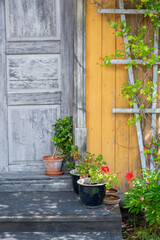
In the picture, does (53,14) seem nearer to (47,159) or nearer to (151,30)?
(151,30)

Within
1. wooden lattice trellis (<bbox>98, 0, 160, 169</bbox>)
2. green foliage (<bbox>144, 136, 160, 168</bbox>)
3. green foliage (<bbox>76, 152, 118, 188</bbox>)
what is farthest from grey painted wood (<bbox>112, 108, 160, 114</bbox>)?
green foliage (<bbox>76, 152, 118, 188</bbox>)

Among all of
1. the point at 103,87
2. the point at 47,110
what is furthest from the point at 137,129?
the point at 47,110

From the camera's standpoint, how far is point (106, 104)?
3922mm

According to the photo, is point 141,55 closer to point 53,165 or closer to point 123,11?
point 123,11

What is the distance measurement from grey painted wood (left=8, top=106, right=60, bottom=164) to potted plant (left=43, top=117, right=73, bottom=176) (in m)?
0.15

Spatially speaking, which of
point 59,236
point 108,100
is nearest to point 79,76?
point 108,100

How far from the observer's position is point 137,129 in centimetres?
385

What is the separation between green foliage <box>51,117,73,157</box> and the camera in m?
4.08

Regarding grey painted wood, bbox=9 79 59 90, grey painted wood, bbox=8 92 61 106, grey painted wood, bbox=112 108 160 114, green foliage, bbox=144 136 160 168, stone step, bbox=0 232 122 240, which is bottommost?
stone step, bbox=0 232 122 240

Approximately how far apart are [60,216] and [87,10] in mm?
2324

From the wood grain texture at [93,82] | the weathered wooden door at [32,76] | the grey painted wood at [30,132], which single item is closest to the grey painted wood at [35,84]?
the weathered wooden door at [32,76]

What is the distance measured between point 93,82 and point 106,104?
304 millimetres

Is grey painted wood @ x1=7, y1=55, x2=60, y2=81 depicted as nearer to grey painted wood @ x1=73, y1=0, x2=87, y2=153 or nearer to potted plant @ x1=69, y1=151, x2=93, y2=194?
grey painted wood @ x1=73, y1=0, x2=87, y2=153

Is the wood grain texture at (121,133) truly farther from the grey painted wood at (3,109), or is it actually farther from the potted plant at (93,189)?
the grey painted wood at (3,109)
